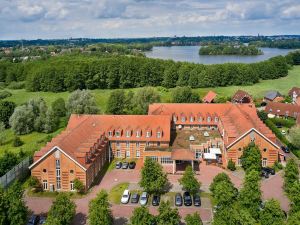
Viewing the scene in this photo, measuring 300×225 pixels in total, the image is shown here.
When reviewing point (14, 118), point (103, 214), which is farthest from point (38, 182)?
point (14, 118)

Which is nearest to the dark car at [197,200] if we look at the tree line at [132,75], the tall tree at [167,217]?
the tall tree at [167,217]

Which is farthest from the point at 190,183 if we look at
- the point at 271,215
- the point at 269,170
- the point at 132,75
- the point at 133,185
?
the point at 132,75

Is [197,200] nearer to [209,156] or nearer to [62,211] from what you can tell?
[209,156]

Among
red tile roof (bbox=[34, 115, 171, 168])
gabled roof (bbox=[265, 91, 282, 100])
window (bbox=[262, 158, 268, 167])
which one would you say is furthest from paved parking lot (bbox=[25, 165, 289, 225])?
gabled roof (bbox=[265, 91, 282, 100])

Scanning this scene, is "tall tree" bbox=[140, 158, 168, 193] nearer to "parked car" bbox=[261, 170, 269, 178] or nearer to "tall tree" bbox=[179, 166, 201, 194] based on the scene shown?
"tall tree" bbox=[179, 166, 201, 194]

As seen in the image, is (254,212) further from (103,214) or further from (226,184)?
(103,214)
